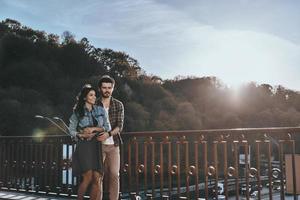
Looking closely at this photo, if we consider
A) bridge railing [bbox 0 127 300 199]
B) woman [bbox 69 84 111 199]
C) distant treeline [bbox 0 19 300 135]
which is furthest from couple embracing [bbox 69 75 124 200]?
distant treeline [bbox 0 19 300 135]

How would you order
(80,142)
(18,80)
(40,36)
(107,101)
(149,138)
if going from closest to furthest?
(80,142), (107,101), (149,138), (18,80), (40,36)

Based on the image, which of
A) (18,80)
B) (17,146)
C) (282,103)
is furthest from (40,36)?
(17,146)

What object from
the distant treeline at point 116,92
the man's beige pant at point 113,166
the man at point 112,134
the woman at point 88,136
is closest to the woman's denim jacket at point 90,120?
the woman at point 88,136

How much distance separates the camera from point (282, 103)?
71.4 m

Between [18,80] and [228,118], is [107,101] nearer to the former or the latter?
[18,80]

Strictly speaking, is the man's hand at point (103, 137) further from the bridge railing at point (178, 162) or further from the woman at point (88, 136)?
the bridge railing at point (178, 162)

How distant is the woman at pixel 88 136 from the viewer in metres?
4.22

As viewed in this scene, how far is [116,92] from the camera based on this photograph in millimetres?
54750

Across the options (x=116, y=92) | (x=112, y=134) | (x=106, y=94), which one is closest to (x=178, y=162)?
(x=112, y=134)

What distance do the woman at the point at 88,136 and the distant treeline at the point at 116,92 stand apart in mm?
39511

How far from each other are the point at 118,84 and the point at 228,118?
64.4ft

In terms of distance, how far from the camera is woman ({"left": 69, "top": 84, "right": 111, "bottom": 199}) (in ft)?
13.8

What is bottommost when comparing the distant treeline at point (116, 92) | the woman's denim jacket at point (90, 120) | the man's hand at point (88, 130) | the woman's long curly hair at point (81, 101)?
the man's hand at point (88, 130)

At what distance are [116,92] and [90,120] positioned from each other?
50613mm
